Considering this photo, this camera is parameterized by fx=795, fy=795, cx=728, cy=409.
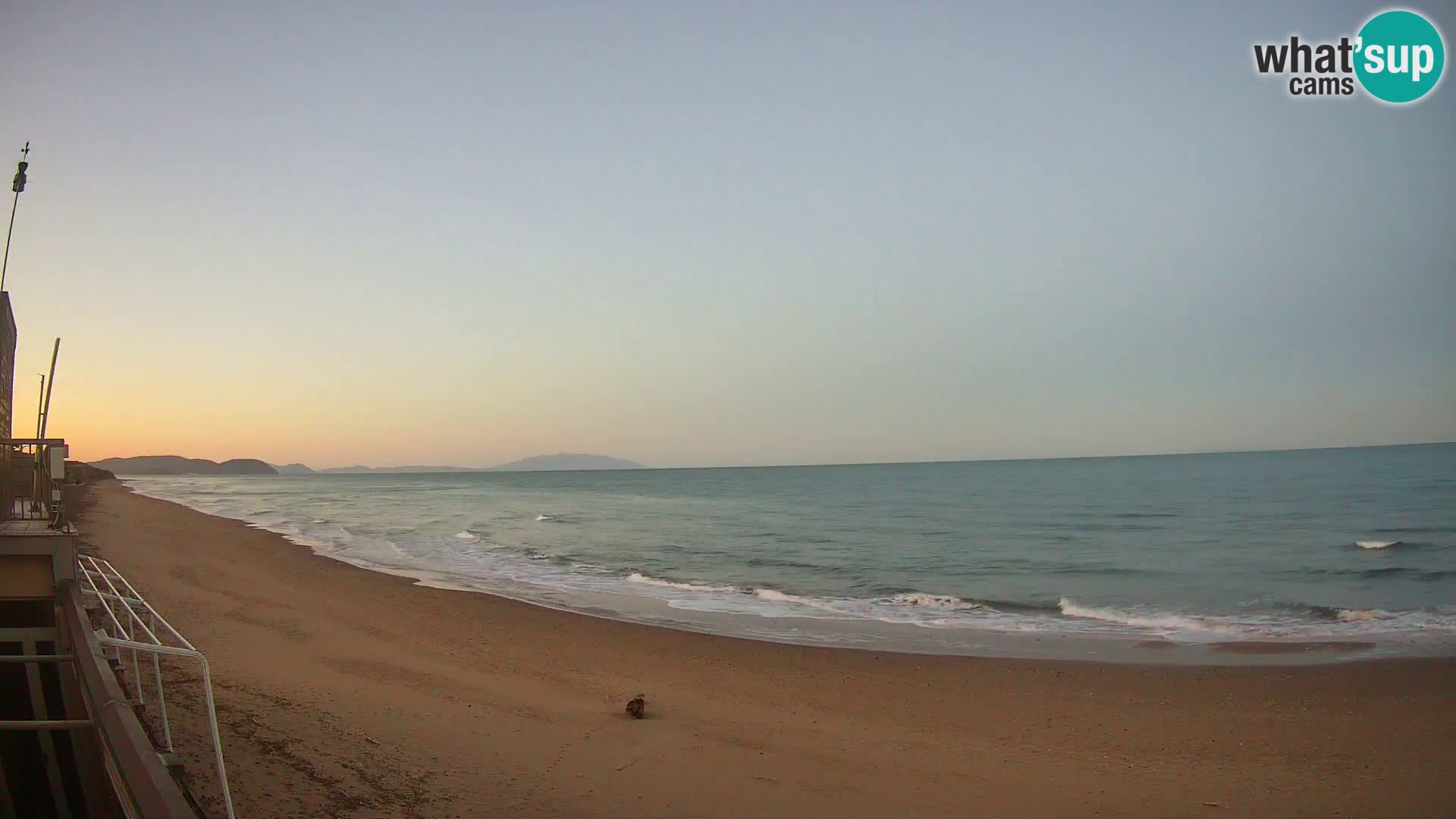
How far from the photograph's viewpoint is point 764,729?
8586 mm

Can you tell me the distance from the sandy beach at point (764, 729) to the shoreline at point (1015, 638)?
2.39ft

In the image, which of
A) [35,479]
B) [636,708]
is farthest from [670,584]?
[35,479]

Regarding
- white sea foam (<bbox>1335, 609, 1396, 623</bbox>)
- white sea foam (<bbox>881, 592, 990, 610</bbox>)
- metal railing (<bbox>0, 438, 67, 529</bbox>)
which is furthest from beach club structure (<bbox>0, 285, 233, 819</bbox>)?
white sea foam (<bbox>1335, 609, 1396, 623</bbox>)

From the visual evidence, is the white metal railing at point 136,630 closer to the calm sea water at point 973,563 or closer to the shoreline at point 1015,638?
the shoreline at point 1015,638

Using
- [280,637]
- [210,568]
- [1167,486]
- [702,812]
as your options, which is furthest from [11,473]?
[1167,486]

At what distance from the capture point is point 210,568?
1966 centimetres

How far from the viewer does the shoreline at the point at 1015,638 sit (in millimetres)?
12312

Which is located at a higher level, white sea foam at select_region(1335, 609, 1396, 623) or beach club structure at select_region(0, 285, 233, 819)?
beach club structure at select_region(0, 285, 233, 819)

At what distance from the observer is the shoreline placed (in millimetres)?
12312

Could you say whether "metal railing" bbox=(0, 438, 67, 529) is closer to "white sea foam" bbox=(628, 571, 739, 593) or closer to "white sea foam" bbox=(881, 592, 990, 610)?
"white sea foam" bbox=(628, 571, 739, 593)

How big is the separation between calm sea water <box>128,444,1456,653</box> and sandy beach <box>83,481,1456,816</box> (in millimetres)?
2852

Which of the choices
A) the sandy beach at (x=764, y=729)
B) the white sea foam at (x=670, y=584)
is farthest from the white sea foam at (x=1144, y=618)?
the white sea foam at (x=670, y=584)

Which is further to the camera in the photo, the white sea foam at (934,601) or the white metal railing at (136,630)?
the white sea foam at (934,601)

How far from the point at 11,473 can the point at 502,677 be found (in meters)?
6.45
